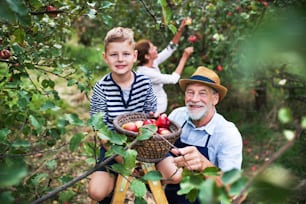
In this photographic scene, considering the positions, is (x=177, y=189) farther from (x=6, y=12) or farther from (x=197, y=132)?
(x=6, y=12)

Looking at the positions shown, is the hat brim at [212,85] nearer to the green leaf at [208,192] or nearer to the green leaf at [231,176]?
the green leaf at [231,176]

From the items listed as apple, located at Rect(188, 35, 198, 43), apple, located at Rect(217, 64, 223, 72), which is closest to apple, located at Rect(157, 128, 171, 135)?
apple, located at Rect(217, 64, 223, 72)

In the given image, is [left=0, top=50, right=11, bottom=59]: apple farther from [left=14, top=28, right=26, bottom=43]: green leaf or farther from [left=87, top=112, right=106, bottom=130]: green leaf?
[left=87, top=112, right=106, bottom=130]: green leaf

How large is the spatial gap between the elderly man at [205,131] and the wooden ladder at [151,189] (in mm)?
76

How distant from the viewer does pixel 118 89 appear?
2.45 m

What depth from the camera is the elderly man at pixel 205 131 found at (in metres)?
2.15

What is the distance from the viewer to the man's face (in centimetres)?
231

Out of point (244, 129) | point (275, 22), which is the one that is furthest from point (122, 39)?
point (244, 129)

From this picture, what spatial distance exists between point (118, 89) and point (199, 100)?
501 millimetres

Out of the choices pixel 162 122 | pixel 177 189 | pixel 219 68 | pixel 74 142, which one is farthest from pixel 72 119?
pixel 219 68

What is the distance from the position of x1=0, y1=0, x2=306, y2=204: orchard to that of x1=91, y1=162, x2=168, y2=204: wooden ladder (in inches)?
9.4

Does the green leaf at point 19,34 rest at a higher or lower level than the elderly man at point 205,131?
higher

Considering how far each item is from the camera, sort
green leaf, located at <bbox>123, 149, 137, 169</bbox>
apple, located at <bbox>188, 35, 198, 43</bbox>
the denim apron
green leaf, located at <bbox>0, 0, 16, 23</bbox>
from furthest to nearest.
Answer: apple, located at <bbox>188, 35, 198, 43</bbox>
the denim apron
green leaf, located at <bbox>123, 149, 137, 169</bbox>
green leaf, located at <bbox>0, 0, 16, 23</bbox>

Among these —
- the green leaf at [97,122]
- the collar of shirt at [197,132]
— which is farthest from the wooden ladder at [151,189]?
the green leaf at [97,122]
